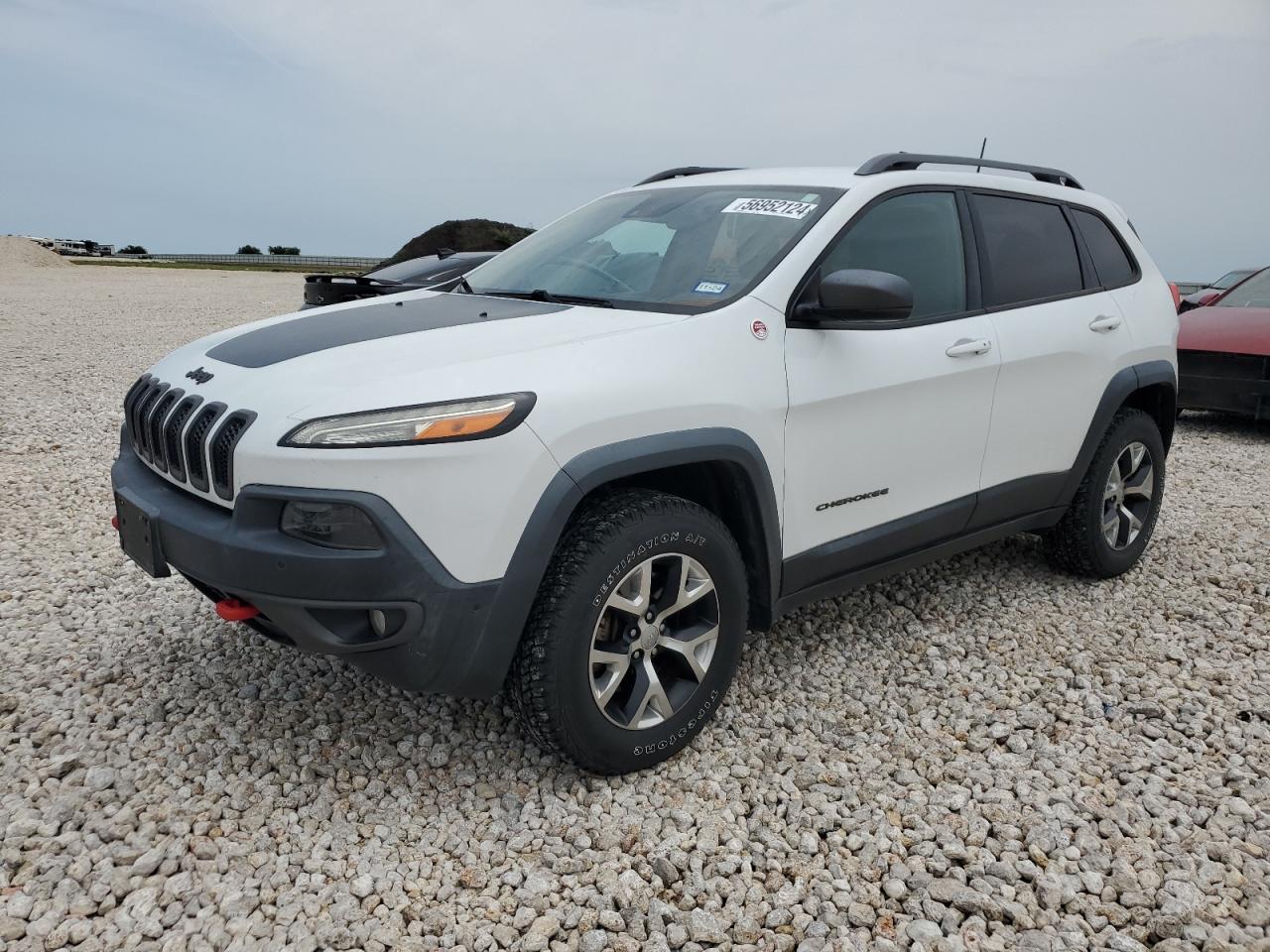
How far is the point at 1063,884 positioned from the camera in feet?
8.39

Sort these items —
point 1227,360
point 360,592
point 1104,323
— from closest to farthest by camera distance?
point 360,592
point 1104,323
point 1227,360

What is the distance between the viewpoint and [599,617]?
272 cm

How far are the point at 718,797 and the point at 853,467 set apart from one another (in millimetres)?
1168

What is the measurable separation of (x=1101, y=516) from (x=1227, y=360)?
4990 mm

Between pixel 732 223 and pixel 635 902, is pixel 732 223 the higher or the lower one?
the higher one

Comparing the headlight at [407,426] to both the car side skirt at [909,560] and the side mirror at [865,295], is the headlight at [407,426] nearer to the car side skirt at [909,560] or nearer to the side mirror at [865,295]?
the side mirror at [865,295]

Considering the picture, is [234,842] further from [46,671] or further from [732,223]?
[732,223]

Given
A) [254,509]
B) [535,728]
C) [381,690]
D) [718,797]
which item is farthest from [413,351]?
[718,797]

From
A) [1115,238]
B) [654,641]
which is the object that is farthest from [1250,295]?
[654,641]

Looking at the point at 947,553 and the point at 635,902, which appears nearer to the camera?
the point at 635,902

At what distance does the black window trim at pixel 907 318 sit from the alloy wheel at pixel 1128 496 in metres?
1.34

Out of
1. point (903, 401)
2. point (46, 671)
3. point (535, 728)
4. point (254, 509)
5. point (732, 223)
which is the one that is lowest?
point (46, 671)

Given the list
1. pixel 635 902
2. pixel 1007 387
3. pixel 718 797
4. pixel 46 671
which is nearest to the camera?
pixel 635 902

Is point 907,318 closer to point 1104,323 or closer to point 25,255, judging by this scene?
point 1104,323
